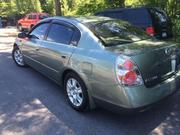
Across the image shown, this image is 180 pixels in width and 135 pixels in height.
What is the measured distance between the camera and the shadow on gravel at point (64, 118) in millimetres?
4262

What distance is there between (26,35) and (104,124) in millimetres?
3599

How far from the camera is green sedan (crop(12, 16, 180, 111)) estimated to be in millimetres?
3965

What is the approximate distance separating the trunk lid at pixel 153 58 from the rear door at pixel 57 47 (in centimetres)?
100

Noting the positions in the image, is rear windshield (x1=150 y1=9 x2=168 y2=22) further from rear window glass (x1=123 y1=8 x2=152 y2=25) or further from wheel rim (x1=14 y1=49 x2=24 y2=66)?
wheel rim (x1=14 y1=49 x2=24 y2=66)

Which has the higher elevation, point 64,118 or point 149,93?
point 149,93

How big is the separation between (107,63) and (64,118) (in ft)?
4.23

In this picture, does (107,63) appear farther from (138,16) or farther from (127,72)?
(138,16)

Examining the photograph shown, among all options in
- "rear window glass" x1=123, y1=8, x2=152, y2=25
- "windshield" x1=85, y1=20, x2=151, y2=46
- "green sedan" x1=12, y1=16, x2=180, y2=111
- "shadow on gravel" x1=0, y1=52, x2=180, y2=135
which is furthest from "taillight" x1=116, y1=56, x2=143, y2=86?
"rear window glass" x1=123, y1=8, x2=152, y2=25

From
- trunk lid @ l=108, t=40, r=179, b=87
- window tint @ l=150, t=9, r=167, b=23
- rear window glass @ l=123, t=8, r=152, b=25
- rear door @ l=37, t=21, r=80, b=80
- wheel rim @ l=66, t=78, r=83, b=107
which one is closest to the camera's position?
trunk lid @ l=108, t=40, r=179, b=87

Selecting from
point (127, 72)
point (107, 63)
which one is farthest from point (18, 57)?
point (127, 72)

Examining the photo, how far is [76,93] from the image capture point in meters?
4.93

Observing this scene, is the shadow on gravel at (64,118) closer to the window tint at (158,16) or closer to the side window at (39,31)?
the side window at (39,31)

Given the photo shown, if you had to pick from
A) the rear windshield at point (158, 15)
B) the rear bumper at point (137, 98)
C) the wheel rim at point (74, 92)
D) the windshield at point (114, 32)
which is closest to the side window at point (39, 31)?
the windshield at point (114, 32)

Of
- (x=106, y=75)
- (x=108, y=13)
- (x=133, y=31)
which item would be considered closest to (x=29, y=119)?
(x=106, y=75)
